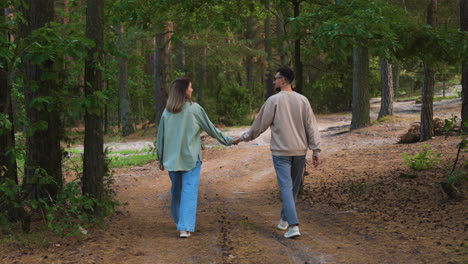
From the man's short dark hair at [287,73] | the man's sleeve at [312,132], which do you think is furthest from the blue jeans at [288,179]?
the man's short dark hair at [287,73]

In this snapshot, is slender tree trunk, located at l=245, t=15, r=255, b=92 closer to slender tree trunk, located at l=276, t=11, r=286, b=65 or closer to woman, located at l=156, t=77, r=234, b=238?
slender tree trunk, located at l=276, t=11, r=286, b=65

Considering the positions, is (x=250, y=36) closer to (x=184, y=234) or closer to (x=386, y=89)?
(x=386, y=89)

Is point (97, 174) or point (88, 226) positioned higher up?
point (97, 174)

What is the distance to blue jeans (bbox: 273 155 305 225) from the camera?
18.9 feet

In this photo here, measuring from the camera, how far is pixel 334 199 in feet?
27.3

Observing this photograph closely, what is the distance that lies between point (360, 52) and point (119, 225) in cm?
1466

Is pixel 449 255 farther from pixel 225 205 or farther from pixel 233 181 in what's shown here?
pixel 233 181

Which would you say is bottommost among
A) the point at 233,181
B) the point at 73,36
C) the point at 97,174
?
the point at 233,181

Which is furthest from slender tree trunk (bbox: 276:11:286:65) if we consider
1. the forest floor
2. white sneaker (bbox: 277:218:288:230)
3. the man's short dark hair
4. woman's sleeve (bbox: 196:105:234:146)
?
white sneaker (bbox: 277:218:288:230)

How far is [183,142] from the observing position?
6.03 m

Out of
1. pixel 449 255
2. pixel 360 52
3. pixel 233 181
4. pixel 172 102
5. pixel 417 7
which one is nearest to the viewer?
pixel 449 255

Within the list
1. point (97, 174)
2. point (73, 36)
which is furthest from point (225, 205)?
point (73, 36)

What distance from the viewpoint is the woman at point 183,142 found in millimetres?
5965

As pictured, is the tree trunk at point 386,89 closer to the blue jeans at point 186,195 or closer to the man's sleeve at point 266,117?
the man's sleeve at point 266,117
